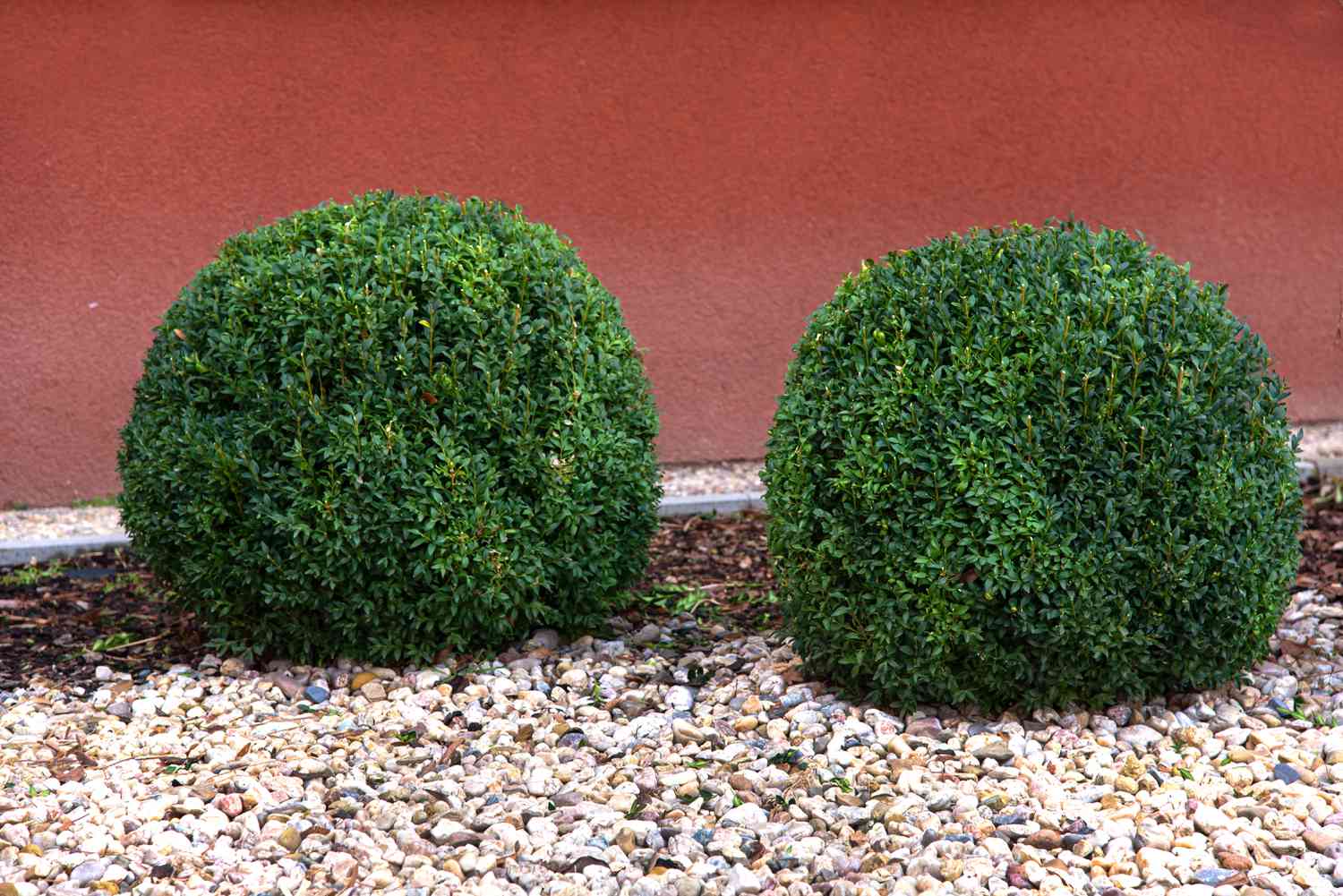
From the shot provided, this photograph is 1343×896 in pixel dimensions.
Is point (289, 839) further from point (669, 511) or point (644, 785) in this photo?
point (669, 511)

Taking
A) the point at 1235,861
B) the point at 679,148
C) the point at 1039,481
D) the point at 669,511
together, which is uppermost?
the point at 679,148

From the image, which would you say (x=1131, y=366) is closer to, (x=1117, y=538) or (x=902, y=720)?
(x=1117, y=538)

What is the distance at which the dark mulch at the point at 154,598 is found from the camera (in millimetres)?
4586

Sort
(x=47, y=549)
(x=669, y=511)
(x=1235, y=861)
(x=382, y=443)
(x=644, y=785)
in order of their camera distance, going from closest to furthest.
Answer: (x=1235, y=861) → (x=644, y=785) → (x=382, y=443) → (x=47, y=549) → (x=669, y=511)

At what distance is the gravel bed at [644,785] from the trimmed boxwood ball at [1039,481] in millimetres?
235

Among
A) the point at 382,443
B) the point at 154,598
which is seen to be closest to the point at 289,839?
the point at 382,443

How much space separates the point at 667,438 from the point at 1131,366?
13.1 ft

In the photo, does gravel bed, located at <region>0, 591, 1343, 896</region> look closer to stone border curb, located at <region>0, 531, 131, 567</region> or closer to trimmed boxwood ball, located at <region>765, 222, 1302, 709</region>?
trimmed boxwood ball, located at <region>765, 222, 1302, 709</region>

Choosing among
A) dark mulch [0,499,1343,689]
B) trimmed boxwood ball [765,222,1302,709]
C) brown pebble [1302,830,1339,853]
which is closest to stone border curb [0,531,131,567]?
dark mulch [0,499,1343,689]

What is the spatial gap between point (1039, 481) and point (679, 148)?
13.3 ft

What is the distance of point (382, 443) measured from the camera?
3.95 metres

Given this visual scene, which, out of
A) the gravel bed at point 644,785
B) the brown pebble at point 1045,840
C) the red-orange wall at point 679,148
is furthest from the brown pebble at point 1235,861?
the red-orange wall at point 679,148

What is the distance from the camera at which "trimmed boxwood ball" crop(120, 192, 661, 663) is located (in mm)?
3984

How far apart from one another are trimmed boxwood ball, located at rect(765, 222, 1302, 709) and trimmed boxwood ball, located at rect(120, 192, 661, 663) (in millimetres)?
797
